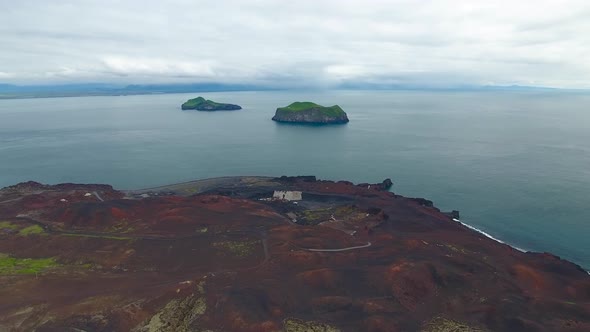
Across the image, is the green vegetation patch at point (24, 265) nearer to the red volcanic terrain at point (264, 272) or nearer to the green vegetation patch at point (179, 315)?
the red volcanic terrain at point (264, 272)

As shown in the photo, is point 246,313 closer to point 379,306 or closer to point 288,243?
point 379,306

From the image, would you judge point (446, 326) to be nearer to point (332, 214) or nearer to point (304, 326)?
point (304, 326)

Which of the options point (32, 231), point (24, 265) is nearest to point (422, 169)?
point (32, 231)

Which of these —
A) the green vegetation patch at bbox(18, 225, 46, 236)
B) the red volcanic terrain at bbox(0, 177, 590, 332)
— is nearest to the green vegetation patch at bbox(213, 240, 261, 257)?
the red volcanic terrain at bbox(0, 177, 590, 332)

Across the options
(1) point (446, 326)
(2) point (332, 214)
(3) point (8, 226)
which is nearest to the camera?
(1) point (446, 326)

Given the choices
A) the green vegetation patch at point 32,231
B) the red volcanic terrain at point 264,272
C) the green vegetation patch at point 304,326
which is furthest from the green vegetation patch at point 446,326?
the green vegetation patch at point 32,231
